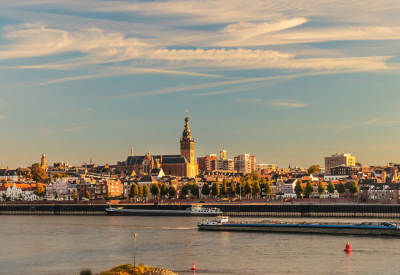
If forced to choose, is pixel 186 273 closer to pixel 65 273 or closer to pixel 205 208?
pixel 65 273

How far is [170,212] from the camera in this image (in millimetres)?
139125

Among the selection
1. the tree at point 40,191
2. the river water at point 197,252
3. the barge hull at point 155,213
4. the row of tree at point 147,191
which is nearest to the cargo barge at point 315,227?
the river water at point 197,252

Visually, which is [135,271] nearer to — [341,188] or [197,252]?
[197,252]

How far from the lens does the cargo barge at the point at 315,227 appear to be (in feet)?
283

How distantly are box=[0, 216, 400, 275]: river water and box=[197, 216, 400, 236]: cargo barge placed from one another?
283 centimetres

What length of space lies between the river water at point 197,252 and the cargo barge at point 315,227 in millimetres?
2826

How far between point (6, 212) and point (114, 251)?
303ft

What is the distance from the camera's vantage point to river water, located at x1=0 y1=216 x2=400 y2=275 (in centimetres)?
5919

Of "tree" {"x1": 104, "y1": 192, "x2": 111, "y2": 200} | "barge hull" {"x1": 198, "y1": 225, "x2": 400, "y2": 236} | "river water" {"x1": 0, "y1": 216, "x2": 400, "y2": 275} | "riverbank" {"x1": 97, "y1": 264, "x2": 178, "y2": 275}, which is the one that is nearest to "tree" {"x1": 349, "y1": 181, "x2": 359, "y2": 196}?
"tree" {"x1": 104, "y1": 192, "x2": 111, "y2": 200}

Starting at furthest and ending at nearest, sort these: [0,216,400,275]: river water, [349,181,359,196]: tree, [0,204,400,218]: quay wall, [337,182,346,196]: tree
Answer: [337,182,346,196]: tree, [349,181,359,196]: tree, [0,204,400,218]: quay wall, [0,216,400,275]: river water

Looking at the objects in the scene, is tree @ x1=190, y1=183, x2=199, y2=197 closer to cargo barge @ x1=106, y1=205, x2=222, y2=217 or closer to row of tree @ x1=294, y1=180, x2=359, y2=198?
row of tree @ x1=294, y1=180, x2=359, y2=198

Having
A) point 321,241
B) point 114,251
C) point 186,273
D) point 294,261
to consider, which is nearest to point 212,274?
point 186,273

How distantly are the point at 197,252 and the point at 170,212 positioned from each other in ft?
230

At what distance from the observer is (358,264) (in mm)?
60938
